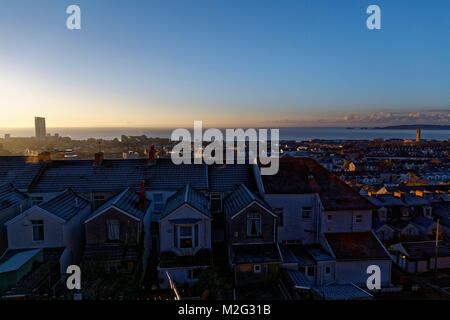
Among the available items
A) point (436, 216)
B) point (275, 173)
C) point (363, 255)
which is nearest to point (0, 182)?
point (275, 173)

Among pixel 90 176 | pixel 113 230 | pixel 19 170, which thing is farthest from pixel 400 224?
pixel 19 170

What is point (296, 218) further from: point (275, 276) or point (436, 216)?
point (436, 216)

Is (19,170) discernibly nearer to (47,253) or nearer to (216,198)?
(47,253)

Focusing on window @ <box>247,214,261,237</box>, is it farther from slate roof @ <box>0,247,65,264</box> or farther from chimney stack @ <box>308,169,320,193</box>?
slate roof @ <box>0,247,65,264</box>

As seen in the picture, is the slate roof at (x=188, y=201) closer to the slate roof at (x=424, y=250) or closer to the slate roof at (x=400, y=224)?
the slate roof at (x=424, y=250)

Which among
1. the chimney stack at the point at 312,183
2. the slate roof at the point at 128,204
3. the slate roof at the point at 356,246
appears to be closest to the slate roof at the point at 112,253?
the slate roof at the point at 128,204
